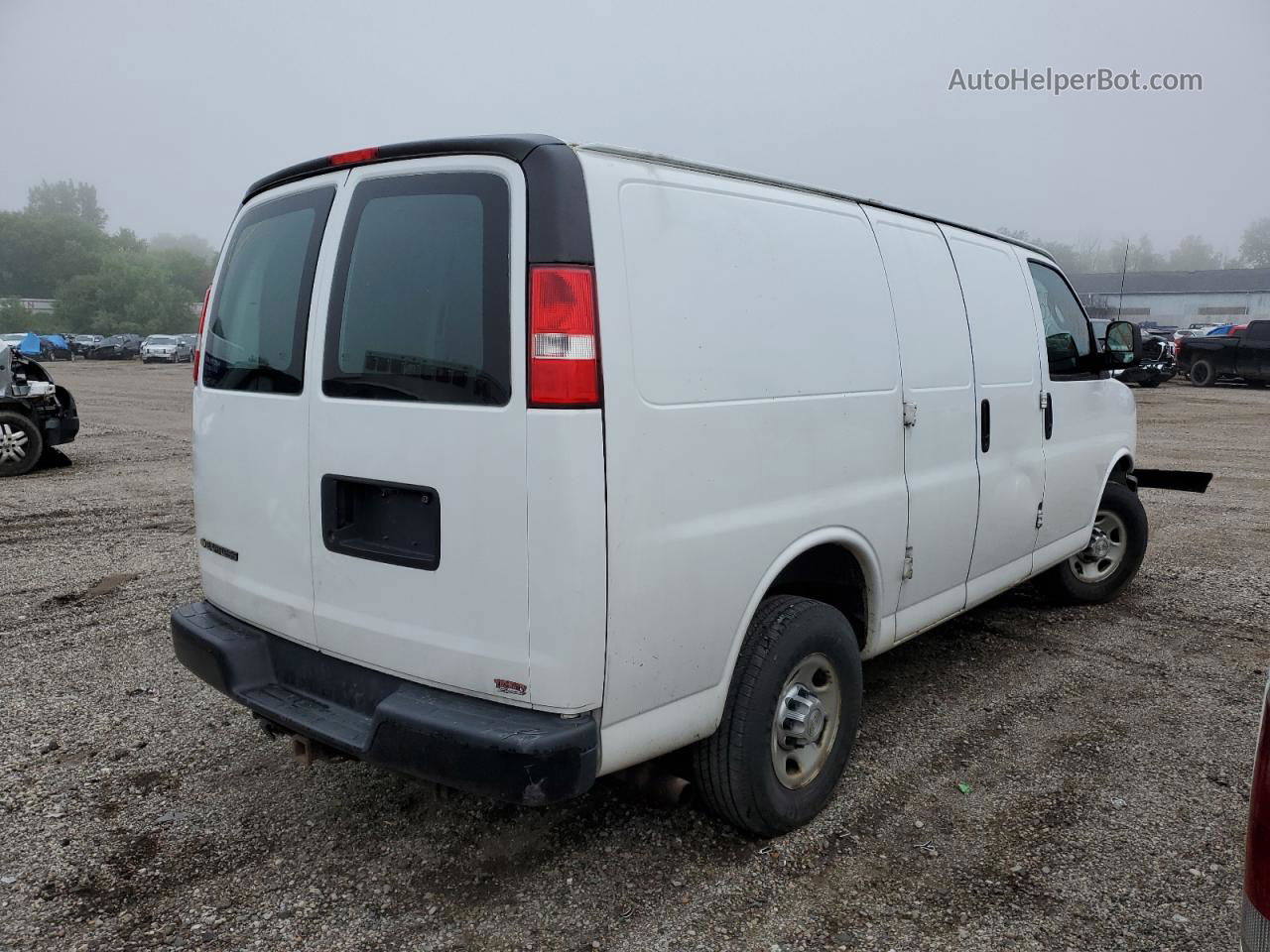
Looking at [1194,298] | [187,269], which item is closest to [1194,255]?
[1194,298]

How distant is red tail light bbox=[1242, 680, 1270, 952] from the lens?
67.7 inches

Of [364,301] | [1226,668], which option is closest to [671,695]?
[364,301]

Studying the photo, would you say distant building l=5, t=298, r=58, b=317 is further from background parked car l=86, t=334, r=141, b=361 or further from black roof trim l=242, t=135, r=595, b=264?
black roof trim l=242, t=135, r=595, b=264

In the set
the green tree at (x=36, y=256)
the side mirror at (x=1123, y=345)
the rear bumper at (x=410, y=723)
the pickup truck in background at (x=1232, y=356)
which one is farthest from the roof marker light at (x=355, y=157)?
the green tree at (x=36, y=256)

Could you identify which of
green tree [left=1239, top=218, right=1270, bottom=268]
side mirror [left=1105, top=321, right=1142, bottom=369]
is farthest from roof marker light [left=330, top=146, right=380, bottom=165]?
green tree [left=1239, top=218, right=1270, bottom=268]

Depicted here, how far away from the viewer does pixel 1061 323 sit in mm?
4875

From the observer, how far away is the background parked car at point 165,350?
1670 inches

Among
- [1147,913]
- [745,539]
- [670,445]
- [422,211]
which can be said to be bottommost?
[1147,913]

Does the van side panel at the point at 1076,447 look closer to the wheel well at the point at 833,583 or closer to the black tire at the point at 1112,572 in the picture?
the black tire at the point at 1112,572

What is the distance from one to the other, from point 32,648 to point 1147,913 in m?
5.07

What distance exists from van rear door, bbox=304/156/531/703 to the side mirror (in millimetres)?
4064

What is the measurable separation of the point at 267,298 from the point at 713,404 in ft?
4.92

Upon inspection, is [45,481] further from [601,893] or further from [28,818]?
[601,893]

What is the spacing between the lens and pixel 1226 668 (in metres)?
4.68
